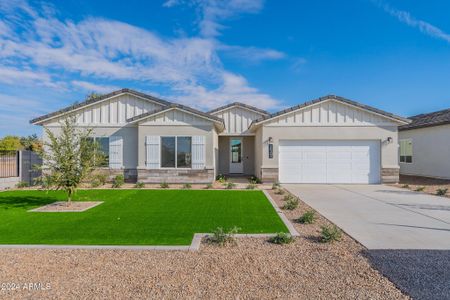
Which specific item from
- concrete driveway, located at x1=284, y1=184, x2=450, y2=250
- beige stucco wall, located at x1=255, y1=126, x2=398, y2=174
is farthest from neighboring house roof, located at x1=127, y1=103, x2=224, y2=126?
concrete driveway, located at x1=284, y1=184, x2=450, y2=250

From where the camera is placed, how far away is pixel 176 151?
47.1 feet

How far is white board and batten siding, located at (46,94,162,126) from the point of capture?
1520cm

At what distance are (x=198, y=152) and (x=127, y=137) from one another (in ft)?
13.4

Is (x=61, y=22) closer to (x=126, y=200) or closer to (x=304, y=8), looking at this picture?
(x=126, y=200)

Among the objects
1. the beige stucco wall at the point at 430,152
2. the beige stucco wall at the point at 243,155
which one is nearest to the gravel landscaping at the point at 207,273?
the beige stucco wall at the point at 243,155

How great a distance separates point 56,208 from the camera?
817 centimetres

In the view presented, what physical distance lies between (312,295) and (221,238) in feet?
6.77

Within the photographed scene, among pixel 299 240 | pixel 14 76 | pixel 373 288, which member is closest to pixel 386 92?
pixel 299 240

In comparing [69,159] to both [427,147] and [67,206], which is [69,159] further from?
[427,147]

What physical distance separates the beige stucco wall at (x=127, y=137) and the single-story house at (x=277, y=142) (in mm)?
52

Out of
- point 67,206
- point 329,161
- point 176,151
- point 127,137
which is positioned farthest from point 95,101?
point 329,161

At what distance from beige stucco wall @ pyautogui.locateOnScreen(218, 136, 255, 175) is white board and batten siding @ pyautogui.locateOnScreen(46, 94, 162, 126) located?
583 cm

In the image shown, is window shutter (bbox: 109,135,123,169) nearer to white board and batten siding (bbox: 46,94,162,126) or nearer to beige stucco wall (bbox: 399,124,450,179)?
white board and batten siding (bbox: 46,94,162,126)

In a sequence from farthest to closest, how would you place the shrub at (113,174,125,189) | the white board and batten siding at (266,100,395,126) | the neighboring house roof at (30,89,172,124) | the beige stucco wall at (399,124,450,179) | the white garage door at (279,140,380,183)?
the beige stucco wall at (399,124,450,179) → the neighboring house roof at (30,89,172,124) → the white garage door at (279,140,380,183) → the white board and batten siding at (266,100,395,126) → the shrub at (113,174,125,189)
